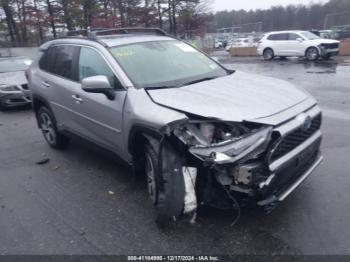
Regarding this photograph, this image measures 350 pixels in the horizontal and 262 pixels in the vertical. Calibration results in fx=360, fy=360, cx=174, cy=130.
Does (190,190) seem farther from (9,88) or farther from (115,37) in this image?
(9,88)

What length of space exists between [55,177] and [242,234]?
2.86 metres

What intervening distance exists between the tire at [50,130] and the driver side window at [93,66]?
1348 millimetres

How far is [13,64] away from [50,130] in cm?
616

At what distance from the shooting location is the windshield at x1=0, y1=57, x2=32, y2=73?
10.8 m

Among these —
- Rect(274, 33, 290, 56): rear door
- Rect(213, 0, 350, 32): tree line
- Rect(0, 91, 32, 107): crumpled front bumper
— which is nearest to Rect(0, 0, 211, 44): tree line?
Rect(213, 0, 350, 32): tree line

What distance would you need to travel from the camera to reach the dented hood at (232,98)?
3.27 metres

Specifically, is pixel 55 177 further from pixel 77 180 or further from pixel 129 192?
pixel 129 192

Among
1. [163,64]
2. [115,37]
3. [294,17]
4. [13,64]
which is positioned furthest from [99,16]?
[294,17]

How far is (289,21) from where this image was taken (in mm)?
64125

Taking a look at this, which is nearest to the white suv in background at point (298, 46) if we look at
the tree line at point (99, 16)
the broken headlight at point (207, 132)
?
the tree line at point (99, 16)

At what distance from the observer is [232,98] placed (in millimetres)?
3570

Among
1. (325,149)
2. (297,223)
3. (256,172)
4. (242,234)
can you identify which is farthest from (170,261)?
(325,149)

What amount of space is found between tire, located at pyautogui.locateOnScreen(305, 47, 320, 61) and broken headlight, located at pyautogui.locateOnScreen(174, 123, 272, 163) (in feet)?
59.3

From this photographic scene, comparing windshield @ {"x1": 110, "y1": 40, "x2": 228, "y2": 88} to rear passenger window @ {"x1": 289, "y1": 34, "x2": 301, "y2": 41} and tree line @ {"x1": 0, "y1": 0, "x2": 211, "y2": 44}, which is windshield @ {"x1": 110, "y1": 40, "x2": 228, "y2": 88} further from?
tree line @ {"x1": 0, "y1": 0, "x2": 211, "y2": 44}
